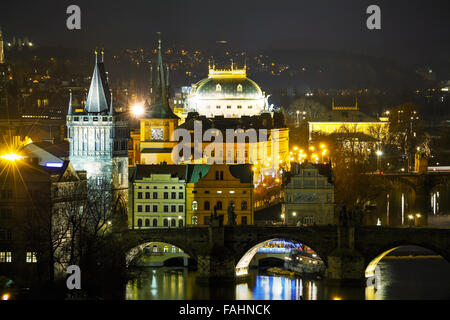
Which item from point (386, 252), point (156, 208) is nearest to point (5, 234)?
point (156, 208)

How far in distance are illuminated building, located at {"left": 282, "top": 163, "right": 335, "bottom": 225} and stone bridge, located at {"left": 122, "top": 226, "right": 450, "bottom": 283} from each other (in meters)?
9.48

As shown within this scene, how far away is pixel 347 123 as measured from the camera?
6801 inches

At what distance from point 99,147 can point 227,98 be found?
51.3 metres

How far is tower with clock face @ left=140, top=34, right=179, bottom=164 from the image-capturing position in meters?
115

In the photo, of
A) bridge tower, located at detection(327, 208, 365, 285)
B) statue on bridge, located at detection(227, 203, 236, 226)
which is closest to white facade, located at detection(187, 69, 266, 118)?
statue on bridge, located at detection(227, 203, 236, 226)

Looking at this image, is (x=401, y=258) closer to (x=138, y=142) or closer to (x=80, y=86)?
(x=138, y=142)

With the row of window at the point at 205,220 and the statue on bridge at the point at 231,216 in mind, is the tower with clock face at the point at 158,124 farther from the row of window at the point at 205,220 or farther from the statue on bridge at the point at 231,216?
the statue on bridge at the point at 231,216

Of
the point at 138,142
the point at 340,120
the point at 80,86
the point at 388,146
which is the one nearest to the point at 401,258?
the point at 138,142

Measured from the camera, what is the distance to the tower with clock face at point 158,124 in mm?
114688

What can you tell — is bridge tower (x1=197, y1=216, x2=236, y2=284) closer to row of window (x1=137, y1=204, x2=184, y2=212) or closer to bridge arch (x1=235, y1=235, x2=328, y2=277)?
bridge arch (x1=235, y1=235, x2=328, y2=277)

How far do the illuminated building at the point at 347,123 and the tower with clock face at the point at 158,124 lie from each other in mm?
49075

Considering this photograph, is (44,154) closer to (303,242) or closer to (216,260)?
(216,260)

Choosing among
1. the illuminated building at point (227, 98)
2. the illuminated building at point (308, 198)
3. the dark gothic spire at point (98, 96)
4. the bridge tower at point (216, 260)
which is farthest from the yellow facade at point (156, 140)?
the illuminated building at point (227, 98)

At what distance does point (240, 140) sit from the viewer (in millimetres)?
120875
